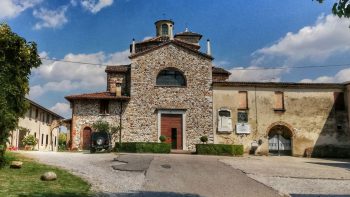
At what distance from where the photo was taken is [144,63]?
32.5 meters

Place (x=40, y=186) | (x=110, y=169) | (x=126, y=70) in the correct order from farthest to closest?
1. (x=126, y=70)
2. (x=110, y=169)
3. (x=40, y=186)

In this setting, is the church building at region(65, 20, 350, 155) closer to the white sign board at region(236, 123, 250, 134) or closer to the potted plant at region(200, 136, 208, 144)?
the white sign board at region(236, 123, 250, 134)

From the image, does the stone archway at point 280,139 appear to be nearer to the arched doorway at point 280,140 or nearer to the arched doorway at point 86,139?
the arched doorway at point 280,140

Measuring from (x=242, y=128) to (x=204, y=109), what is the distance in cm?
363

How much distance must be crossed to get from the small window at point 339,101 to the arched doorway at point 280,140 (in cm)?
481

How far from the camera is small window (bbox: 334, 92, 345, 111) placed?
32.6 m

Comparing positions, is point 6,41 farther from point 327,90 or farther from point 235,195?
point 327,90

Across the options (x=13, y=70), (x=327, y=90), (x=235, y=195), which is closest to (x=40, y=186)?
(x=13, y=70)

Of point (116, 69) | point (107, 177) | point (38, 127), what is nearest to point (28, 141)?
point (116, 69)

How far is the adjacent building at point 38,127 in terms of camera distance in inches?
1310

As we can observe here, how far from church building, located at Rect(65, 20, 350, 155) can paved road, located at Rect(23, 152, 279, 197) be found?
1250cm

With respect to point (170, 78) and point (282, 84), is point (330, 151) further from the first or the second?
point (170, 78)

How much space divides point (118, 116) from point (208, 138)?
7.89 meters

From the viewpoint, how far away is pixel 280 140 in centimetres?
3241
